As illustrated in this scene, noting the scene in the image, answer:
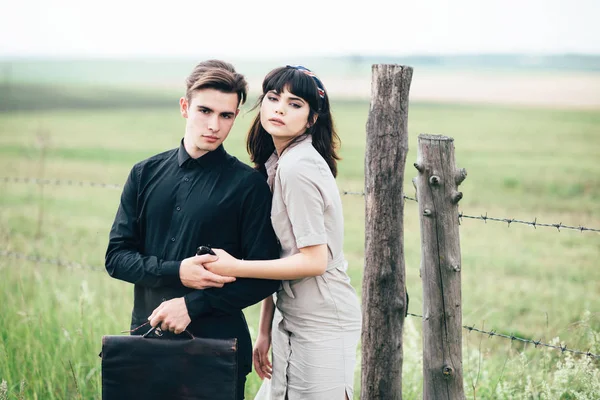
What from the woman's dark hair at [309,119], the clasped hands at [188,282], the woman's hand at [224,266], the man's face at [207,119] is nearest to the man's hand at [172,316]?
the clasped hands at [188,282]

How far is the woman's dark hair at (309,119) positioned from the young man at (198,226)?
169 mm

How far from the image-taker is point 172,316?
9.38 feet

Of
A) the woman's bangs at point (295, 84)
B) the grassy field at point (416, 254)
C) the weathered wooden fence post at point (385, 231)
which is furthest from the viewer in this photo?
the grassy field at point (416, 254)

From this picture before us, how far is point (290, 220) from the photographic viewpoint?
9.41 ft

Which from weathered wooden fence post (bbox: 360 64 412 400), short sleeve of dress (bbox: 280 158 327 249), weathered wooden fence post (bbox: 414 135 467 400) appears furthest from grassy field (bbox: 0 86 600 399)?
short sleeve of dress (bbox: 280 158 327 249)

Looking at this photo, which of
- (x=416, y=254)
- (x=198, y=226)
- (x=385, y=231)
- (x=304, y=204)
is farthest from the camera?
(x=416, y=254)

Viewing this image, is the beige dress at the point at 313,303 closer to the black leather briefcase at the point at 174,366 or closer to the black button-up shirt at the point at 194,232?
the black button-up shirt at the point at 194,232

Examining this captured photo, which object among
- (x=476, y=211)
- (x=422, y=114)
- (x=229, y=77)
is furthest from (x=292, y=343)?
(x=422, y=114)

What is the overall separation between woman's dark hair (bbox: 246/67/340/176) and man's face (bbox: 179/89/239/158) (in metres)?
0.19

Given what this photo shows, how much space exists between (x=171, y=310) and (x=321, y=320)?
26.2 inches

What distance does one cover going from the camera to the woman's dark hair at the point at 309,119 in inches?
118

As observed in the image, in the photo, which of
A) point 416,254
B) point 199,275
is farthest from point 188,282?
point 416,254

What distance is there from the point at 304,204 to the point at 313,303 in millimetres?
465

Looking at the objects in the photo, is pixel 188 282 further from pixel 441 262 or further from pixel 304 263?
pixel 441 262
